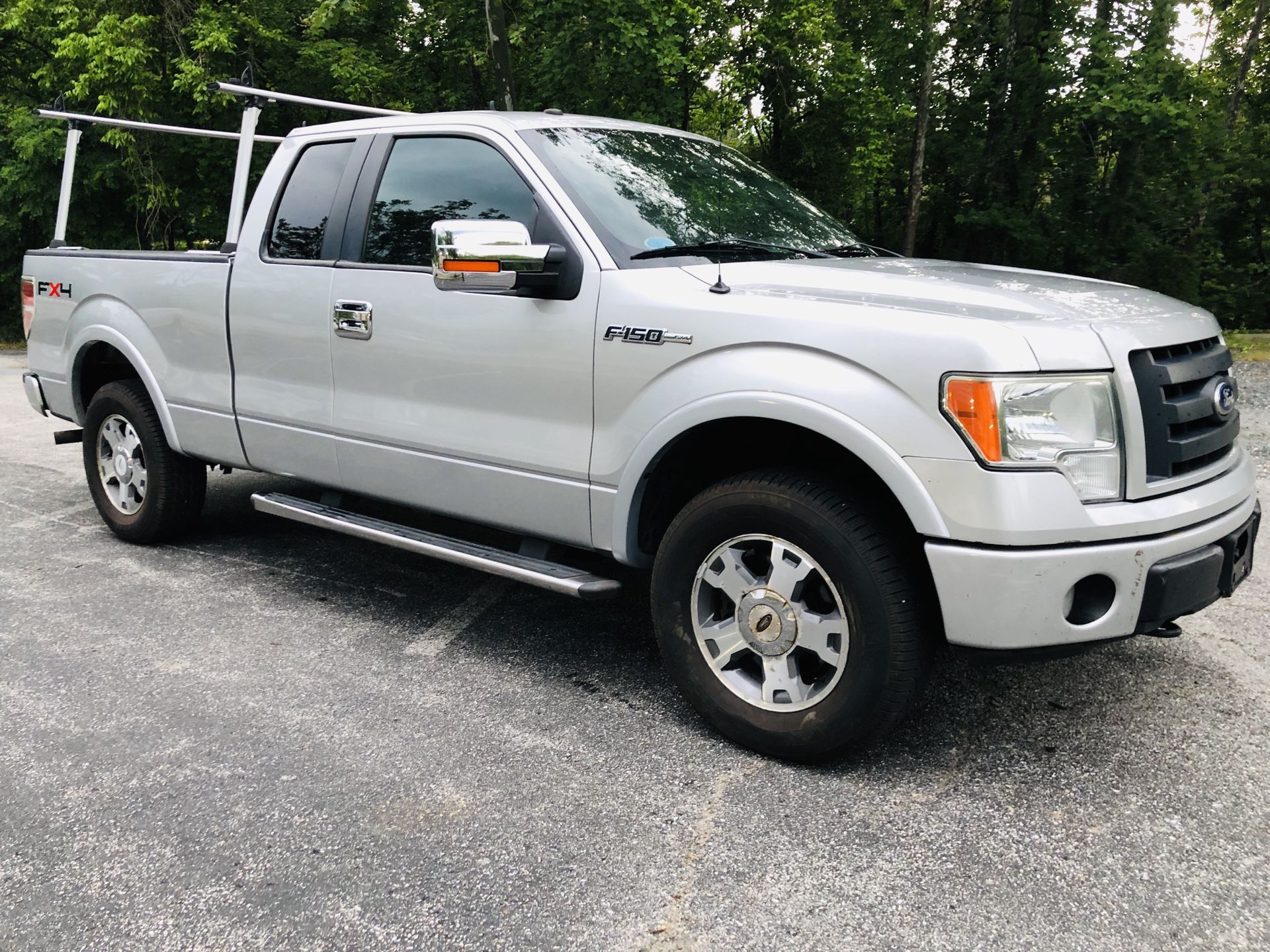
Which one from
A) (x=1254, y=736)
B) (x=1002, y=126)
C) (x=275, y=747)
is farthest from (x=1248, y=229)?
(x=275, y=747)

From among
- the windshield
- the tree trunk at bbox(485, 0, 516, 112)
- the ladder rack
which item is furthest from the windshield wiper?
the tree trunk at bbox(485, 0, 516, 112)

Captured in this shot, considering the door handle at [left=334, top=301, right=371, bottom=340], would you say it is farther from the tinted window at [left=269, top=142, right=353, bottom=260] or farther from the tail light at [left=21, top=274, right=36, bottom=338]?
the tail light at [left=21, top=274, right=36, bottom=338]

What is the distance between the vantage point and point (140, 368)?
17.0 ft

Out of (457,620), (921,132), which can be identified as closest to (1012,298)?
(457,620)

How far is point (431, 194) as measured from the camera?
407 cm

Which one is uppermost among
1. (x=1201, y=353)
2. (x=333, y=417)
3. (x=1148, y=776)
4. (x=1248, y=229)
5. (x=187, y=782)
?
(x=1248, y=229)

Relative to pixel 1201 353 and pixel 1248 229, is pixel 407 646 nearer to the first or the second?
pixel 1201 353

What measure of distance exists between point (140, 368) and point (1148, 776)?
4.61 metres

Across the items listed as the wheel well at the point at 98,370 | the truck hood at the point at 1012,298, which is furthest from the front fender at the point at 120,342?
the truck hood at the point at 1012,298

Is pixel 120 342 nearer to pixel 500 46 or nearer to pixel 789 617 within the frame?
pixel 789 617

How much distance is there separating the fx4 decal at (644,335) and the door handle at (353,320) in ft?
3.82

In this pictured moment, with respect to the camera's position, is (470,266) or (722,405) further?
(470,266)

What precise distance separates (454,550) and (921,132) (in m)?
16.4

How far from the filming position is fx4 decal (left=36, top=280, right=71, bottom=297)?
561 centimetres
